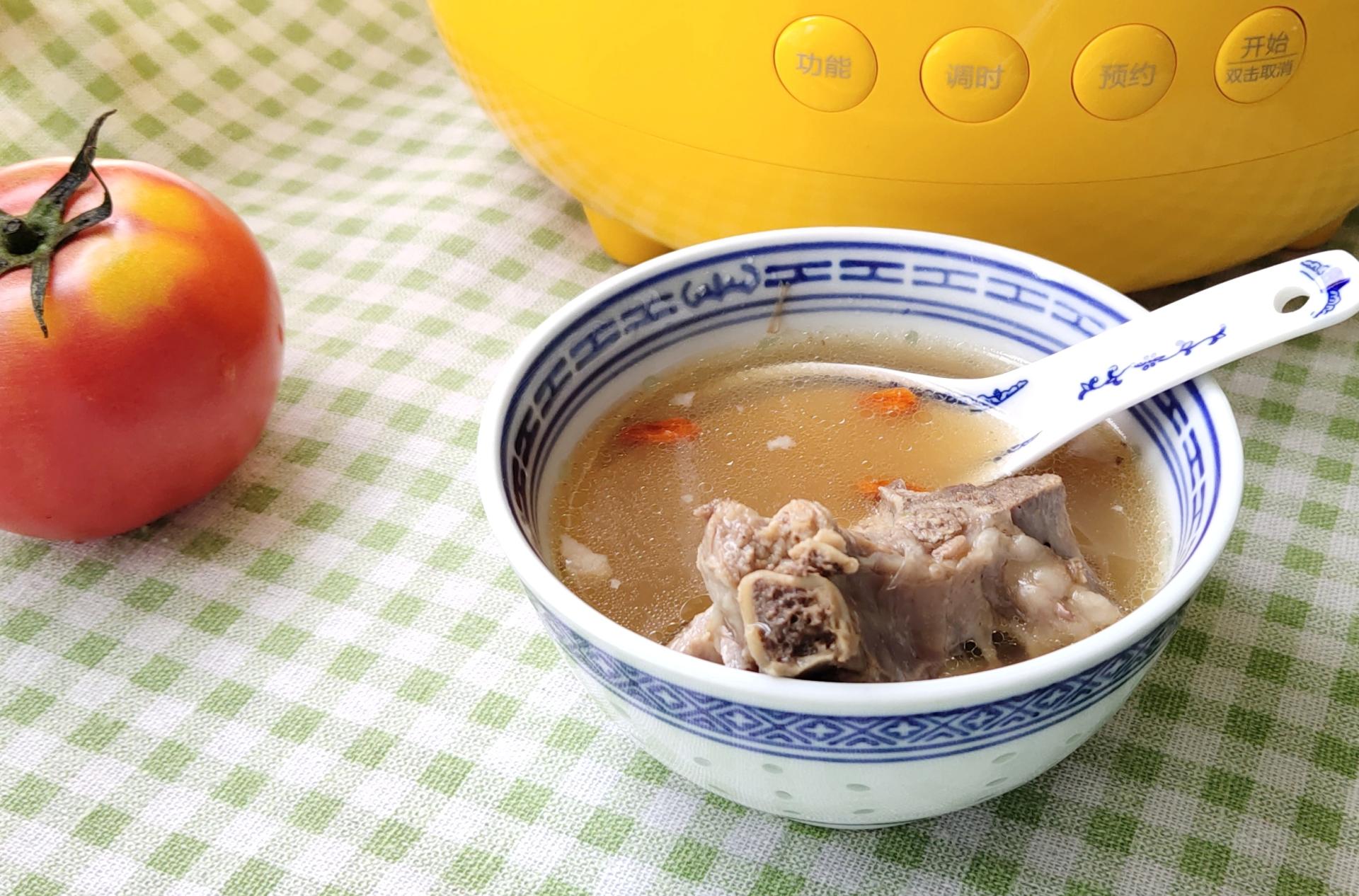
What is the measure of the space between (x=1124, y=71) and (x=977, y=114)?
0.09 metres

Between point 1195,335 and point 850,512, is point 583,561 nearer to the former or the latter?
point 850,512

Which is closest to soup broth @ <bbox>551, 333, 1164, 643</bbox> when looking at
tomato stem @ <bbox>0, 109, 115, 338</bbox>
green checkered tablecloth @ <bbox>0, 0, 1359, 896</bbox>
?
green checkered tablecloth @ <bbox>0, 0, 1359, 896</bbox>

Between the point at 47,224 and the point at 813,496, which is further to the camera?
the point at 47,224

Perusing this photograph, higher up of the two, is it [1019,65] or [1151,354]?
[1019,65]

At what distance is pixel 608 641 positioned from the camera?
0.46 meters

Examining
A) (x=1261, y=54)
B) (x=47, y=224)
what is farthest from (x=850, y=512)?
(x=47, y=224)

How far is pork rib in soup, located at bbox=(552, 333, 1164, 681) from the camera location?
0.49m

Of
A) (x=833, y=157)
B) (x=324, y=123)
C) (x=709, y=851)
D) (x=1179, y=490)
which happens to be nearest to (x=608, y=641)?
(x=709, y=851)

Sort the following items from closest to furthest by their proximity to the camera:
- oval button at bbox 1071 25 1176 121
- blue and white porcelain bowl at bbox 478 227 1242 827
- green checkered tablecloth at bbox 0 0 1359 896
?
blue and white porcelain bowl at bbox 478 227 1242 827 → green checkered tablecloth at bbox 0 0 1359 896 → oval button at bbox 1071 25 1176 121

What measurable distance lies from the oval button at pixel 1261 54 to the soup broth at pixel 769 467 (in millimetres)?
221

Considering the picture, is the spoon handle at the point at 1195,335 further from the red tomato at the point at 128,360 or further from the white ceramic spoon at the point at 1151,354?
the red tomato at the point at 128,360

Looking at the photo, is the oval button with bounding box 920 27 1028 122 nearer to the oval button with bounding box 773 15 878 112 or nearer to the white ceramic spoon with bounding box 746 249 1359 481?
the oval button with bounding box 773 15 878 112

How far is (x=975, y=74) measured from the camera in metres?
0.70

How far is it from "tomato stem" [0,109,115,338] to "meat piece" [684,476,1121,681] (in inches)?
18.9
